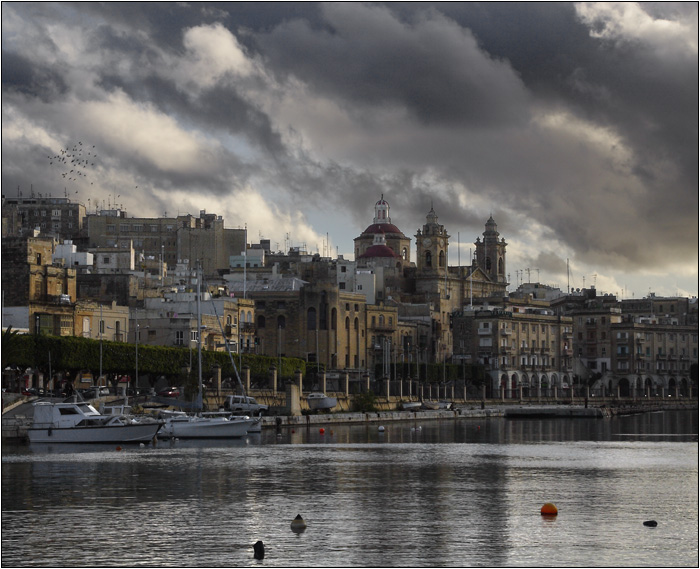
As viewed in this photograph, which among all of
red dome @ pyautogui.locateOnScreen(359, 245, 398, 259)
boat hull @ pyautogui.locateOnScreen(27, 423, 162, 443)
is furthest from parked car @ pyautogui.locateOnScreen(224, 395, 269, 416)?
red dome @ pyautogui.locateOnScreen(359, 245, 398, 259)

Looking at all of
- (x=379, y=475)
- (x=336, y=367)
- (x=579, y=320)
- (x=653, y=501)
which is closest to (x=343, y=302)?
(x=336, y=367)

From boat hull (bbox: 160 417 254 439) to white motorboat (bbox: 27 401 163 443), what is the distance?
3.94 m

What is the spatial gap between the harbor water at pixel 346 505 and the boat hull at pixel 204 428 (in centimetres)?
158

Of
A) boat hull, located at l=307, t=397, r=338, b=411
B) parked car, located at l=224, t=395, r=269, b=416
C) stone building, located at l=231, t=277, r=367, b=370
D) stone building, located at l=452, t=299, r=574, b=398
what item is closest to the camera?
parked car, located at l=224, t=395, r=269, b=416

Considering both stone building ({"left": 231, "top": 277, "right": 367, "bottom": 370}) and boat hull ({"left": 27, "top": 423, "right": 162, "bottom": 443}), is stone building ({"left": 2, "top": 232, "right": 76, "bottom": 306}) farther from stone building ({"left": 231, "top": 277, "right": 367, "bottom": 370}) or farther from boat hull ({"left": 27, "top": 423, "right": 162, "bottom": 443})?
boat hull ({"left": 27, "top": 423, "right": 162, "bottom": 443})

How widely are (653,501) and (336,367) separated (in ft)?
340

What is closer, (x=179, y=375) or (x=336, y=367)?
(x=179, y=375)

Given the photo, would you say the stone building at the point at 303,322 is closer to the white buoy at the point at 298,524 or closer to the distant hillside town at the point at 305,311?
the distant hillside town at the point at 305,311

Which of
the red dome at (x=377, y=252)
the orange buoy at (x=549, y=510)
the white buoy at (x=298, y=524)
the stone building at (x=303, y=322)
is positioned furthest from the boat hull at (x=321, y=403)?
the red dome at (x=377, y=252)

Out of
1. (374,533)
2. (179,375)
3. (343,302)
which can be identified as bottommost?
(374,533)

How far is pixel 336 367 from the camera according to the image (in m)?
150

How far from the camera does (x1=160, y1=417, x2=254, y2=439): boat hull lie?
78.9 metres

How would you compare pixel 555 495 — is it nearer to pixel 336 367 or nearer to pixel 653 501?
pixel 653 501

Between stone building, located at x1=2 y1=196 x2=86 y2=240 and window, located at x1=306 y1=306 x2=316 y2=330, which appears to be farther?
stone building, located at x1=2 y1=196 x2=86 y2=240
